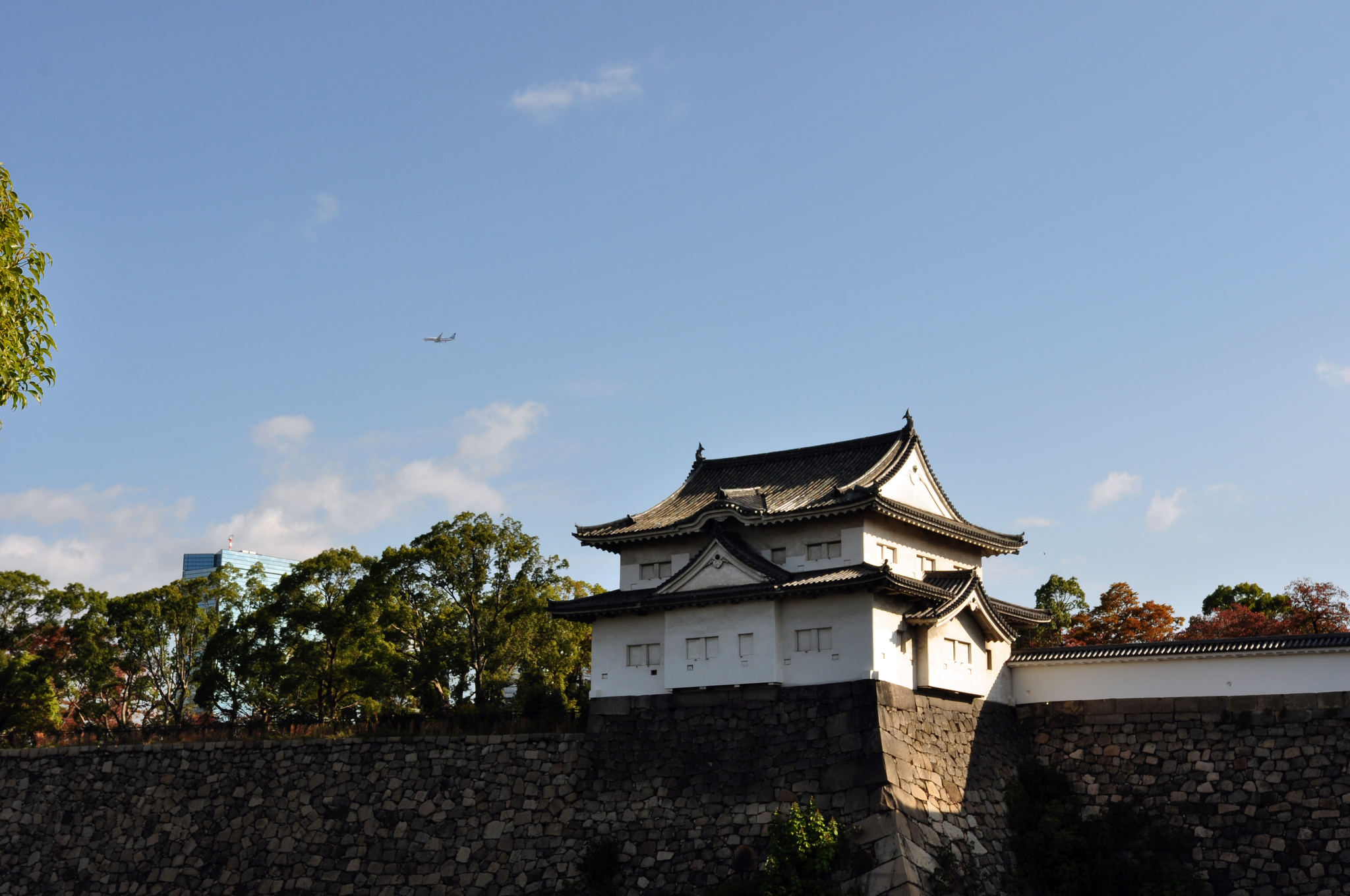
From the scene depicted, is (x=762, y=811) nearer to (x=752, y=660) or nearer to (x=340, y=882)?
(x=752, y=660)

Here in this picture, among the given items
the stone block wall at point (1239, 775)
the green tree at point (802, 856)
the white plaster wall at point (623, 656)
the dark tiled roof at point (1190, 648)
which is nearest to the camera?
the green tree at point (802, 856)

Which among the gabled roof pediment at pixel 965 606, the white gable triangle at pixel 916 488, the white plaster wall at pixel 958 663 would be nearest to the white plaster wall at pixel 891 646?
the white plaster wall at pixel 958 663

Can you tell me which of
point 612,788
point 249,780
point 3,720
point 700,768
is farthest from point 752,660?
point 3,720

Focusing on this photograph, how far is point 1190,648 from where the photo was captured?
2664 cm

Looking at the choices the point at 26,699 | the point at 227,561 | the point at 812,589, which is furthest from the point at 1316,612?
the point at 227,561

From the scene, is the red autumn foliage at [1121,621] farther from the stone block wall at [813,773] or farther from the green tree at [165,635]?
the green tree at [165,635]

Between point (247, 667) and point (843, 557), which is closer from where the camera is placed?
point (843, 557)

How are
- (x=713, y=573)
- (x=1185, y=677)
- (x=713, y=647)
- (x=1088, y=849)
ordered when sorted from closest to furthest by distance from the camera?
(x=1088, y=849), (x=1185, y=677), (x=713, y=647), (x=713, y=573)

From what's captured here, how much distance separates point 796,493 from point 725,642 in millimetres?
4707

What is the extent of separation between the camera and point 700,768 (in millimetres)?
26484

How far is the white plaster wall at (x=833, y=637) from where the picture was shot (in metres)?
25.7

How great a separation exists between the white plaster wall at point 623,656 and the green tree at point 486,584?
803cm

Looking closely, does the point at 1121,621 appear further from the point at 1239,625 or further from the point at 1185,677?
the point at 1185,677

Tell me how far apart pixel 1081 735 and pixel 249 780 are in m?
22.7
